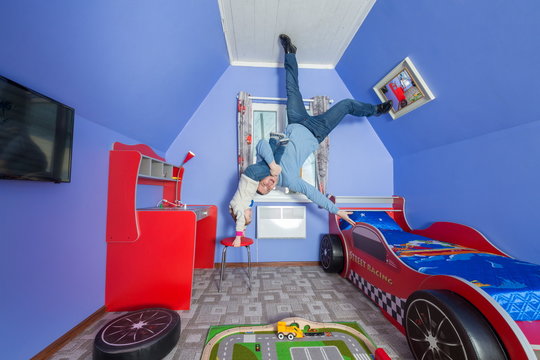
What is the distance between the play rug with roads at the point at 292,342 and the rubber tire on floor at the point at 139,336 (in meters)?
0.27

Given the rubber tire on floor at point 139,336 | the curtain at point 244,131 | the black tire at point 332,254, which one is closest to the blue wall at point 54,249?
the rubber tire on floor at point 139,336

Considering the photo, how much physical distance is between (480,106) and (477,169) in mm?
610

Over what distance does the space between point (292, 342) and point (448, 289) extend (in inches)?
42.4

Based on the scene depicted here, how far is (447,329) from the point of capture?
109 centimetres

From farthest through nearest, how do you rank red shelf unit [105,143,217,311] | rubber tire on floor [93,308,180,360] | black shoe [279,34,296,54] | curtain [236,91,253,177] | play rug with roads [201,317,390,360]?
curtain [236,91,253,177]
black shoe [279,34,296,54]
red shelf unit [105,143,217,311]
play rug with roads [201,317,390,360]
rubber tire on floor [93,308,180,360]

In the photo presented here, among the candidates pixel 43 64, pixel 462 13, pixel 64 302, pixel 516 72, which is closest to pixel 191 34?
pixel 43 64

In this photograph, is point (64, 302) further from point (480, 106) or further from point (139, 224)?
point (480, 106)

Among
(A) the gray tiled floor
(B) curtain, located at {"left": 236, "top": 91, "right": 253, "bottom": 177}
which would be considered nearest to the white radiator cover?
(A) the gray tiled floor

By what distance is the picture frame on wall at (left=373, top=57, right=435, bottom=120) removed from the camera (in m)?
2.23

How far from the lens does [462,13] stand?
5.35 feet

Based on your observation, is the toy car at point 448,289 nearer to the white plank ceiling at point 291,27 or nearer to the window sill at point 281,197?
the window sill at point 281,197

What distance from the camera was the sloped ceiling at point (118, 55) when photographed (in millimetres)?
1129

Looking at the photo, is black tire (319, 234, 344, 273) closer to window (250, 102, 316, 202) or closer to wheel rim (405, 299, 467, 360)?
window (250, 102, 316, 202)

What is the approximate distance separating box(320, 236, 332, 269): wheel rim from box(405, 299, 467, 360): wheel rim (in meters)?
1.40
